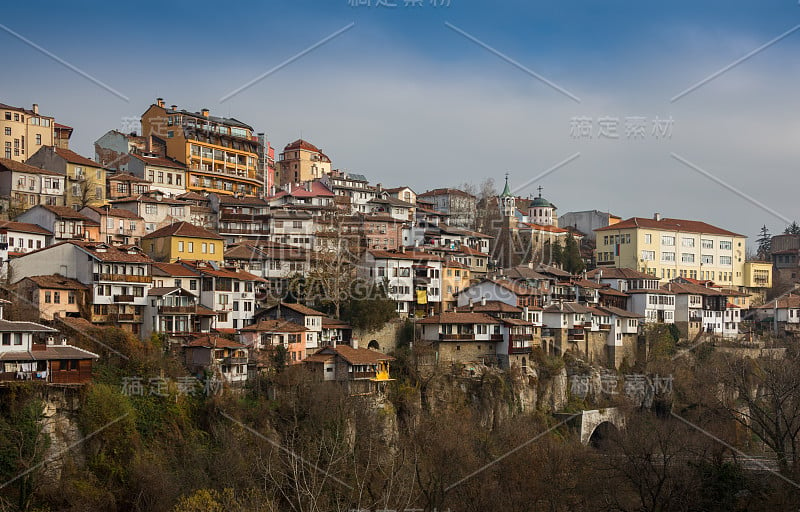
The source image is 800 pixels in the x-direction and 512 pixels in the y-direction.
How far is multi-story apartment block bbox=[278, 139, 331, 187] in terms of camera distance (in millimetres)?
91312

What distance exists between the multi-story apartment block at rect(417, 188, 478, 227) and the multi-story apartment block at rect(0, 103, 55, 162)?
36.3 meters

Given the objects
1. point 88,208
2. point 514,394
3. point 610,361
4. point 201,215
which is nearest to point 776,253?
point 610,361

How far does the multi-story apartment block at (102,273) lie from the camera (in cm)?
4544

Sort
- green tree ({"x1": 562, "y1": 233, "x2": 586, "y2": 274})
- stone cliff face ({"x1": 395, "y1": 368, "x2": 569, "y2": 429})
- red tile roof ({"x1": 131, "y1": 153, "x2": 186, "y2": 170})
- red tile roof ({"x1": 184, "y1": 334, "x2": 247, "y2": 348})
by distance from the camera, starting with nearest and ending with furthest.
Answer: red tile roof ({"x1": 184, "y1": 334, "x2": 247, "y2": 348}) → stone cliff face ({"x1": 395, "y1": 368, "x2": 569, "y2": 429}) → red tile roof ({"x1": 131, "y1": 153, "x2": 186, "y2": 170}) → green tree ({"x1": 562, "y1": 233, "x2": 586, "y2": 274})

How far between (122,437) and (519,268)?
36.9 metres

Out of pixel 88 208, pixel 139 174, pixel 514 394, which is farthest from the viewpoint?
pixel 139 174

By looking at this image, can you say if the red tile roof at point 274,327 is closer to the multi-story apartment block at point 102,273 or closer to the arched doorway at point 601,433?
the multi-story apartment block at point 102,273

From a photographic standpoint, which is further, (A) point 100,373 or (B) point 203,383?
(B) point 203,383

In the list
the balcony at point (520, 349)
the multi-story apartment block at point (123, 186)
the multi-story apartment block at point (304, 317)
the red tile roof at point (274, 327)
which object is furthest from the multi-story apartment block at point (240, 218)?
the balcony at point (520, 349)

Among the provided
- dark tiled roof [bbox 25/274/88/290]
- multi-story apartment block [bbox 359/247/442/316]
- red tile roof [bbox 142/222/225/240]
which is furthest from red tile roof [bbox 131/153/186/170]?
dark tiled roof [bbox 25/274/88/290]

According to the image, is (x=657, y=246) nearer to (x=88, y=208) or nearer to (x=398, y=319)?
(x=398, y=319)

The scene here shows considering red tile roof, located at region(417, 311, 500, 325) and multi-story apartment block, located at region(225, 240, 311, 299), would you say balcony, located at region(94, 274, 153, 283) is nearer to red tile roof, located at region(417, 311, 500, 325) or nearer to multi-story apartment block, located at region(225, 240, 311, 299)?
multi-story apartment block, located at region(225, 240, 311, 299)

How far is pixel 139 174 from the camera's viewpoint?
229 ft

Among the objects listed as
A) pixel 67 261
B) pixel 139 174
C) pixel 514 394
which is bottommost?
pixel 514 394
